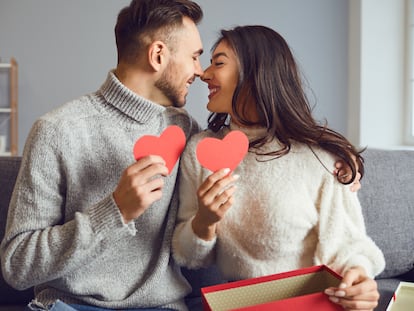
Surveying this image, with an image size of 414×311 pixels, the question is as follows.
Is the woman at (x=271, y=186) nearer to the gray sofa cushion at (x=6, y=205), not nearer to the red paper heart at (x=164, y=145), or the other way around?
the red paper heart at (x=164, y=145)

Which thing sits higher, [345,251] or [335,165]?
[335,165]

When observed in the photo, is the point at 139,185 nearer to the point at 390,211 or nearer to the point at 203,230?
the point at 203,230

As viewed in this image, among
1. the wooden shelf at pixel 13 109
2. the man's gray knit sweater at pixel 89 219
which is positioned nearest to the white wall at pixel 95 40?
Result: the wooden shelf at pixel 13 109

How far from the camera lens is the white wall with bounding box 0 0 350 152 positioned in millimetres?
3637

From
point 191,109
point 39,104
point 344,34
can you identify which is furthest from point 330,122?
point 39,104

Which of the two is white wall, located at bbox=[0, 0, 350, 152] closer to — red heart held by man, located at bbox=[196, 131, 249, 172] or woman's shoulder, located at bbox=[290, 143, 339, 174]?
woman's shoulder, located at bbox=[290, 143, 339, 174]

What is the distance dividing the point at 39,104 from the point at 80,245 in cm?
299

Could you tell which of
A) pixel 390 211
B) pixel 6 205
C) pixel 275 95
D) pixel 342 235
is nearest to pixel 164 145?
pixel 275 95

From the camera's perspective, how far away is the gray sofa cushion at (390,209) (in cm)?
152

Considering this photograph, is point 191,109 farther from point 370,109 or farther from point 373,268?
point 373,268

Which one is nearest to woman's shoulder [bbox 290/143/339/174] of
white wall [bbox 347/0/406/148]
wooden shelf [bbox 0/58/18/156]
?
white wall [bbox 347/0/406/148]

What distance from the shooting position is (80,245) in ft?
3.24

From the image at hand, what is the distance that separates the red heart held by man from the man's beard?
0.24m

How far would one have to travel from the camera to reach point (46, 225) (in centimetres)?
107
